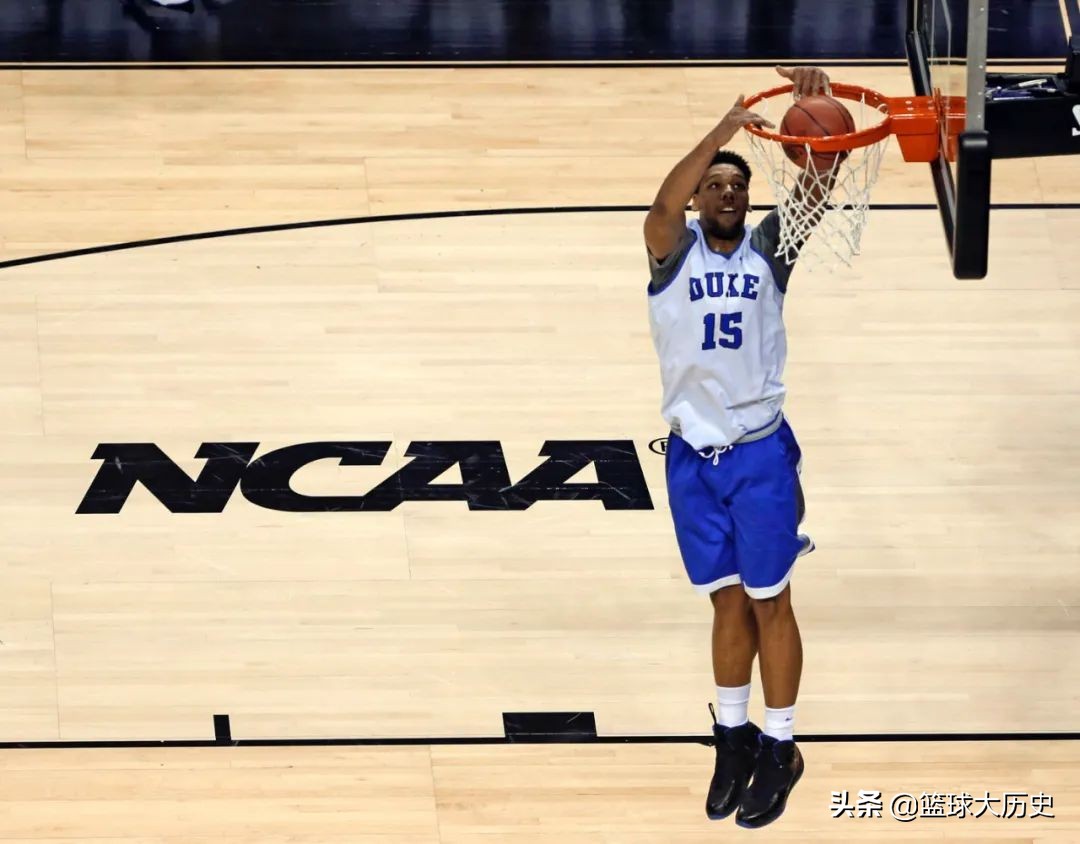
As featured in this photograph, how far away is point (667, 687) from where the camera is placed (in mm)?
7730

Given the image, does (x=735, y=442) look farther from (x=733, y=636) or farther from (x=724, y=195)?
(x=724, y=195)

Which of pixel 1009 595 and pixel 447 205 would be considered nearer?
pixel 1009 595

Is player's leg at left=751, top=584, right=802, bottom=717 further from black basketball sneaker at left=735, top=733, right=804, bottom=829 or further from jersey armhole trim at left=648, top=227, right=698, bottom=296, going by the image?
jersey armhole trim at left=648, top=227, right=698, bottom=296

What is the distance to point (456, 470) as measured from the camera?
878 centimetres

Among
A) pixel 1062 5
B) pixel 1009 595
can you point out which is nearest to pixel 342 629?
pixel 1009 595

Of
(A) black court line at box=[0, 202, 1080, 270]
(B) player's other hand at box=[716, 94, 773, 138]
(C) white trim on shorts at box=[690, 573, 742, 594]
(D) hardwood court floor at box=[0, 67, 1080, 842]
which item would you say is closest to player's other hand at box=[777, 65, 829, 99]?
(B) player's other hand at box=[716, 94, 773, 138]

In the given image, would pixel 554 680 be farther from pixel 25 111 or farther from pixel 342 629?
pixel 25 111

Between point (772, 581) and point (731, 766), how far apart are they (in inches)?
24.5

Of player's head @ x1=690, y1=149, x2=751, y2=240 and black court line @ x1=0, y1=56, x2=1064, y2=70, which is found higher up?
player's head @ x1=690, y1=149, x2=751, y2=240

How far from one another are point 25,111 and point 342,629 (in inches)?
176

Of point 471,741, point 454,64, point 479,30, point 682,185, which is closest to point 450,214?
point 454,64

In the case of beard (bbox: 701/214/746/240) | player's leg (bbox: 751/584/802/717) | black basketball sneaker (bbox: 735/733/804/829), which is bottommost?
black basketball sneaker (bbox: 735/733/804/829)

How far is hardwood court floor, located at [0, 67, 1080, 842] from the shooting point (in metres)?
7.39

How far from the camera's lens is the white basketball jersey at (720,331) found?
21.3ft
